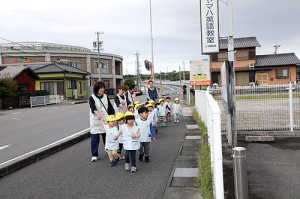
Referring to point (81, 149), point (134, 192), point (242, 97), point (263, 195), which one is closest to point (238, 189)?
point (263, 195)

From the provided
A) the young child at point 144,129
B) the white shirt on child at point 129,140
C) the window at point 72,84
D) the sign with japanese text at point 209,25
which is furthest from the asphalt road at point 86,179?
the window at point 72,84

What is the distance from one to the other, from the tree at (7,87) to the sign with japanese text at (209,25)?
75.3 feet

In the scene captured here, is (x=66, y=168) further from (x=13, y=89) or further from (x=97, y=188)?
(x=13, y=89)

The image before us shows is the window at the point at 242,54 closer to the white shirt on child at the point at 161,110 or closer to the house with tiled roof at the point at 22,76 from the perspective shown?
the house with tiled roof at the point at 22,76

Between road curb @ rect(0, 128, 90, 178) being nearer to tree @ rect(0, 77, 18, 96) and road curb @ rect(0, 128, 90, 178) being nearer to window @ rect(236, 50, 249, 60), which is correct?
tree @ rect(0, 77, 18, 96)

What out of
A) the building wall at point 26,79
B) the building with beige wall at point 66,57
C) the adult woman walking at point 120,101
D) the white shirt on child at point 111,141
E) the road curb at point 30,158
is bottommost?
the road curb at point 30,158

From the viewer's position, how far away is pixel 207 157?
589 centimetres

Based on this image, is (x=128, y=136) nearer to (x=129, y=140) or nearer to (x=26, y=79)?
(x=129, y=140)

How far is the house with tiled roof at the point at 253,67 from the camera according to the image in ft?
116

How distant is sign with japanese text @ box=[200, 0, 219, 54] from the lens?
847 cm

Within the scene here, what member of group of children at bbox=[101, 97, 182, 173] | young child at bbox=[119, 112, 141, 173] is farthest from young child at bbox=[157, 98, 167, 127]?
young child at bbox=[119, 112, 141, 173]

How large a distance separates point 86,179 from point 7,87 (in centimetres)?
2480

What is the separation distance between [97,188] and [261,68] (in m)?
33.7

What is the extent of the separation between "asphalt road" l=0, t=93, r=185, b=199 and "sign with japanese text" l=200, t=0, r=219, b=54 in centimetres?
324
